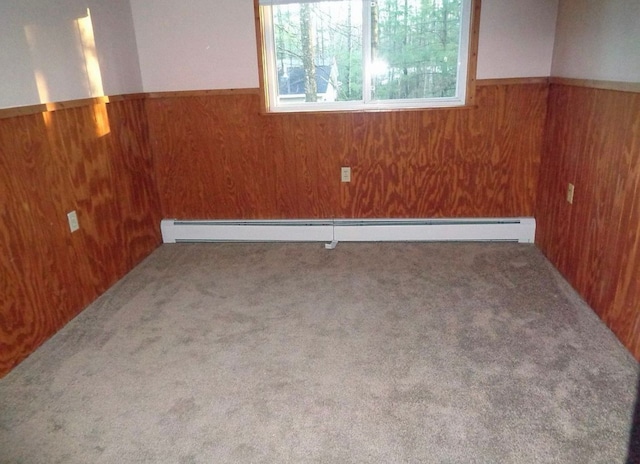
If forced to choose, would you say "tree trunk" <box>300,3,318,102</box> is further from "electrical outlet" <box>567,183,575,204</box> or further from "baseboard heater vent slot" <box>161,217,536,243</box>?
"electrical outlet" <box>567,183,575,204</box>

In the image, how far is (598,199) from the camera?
2232 millimetres

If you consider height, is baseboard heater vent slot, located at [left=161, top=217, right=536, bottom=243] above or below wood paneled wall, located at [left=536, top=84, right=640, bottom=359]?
below

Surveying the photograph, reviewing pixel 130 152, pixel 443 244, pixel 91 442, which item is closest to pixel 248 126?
pixel 130 152

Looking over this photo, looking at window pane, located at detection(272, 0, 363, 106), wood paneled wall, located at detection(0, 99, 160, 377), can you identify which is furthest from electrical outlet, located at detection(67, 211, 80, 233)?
window pane, located at detection(272, 0, 363, 106)

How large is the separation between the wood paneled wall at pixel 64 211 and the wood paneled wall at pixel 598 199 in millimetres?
2672

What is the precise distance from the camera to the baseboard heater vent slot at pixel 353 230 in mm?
3166

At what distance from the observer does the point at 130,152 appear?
9.81ft

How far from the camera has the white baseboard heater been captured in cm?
317

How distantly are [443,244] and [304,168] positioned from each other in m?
1.13

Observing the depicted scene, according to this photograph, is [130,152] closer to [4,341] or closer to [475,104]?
[4,341]

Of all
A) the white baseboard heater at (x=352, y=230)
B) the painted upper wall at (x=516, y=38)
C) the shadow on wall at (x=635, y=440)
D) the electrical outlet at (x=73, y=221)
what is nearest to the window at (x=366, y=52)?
the painted upper wall at (x=516, y=38)

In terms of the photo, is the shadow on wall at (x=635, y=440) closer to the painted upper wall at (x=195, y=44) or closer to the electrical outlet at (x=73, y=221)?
the electrical outlet at (x=73, y=221)

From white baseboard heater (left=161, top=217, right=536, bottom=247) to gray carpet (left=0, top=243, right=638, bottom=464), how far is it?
1.41 feet

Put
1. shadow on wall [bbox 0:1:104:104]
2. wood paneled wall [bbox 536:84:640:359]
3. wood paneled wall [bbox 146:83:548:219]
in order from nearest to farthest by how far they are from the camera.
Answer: wood paneled wall [bbox 536:84:640:359] < shadow on wall [bbox 0:1:104:104] < wood paneled wall [bbox 146:83:548:219]
